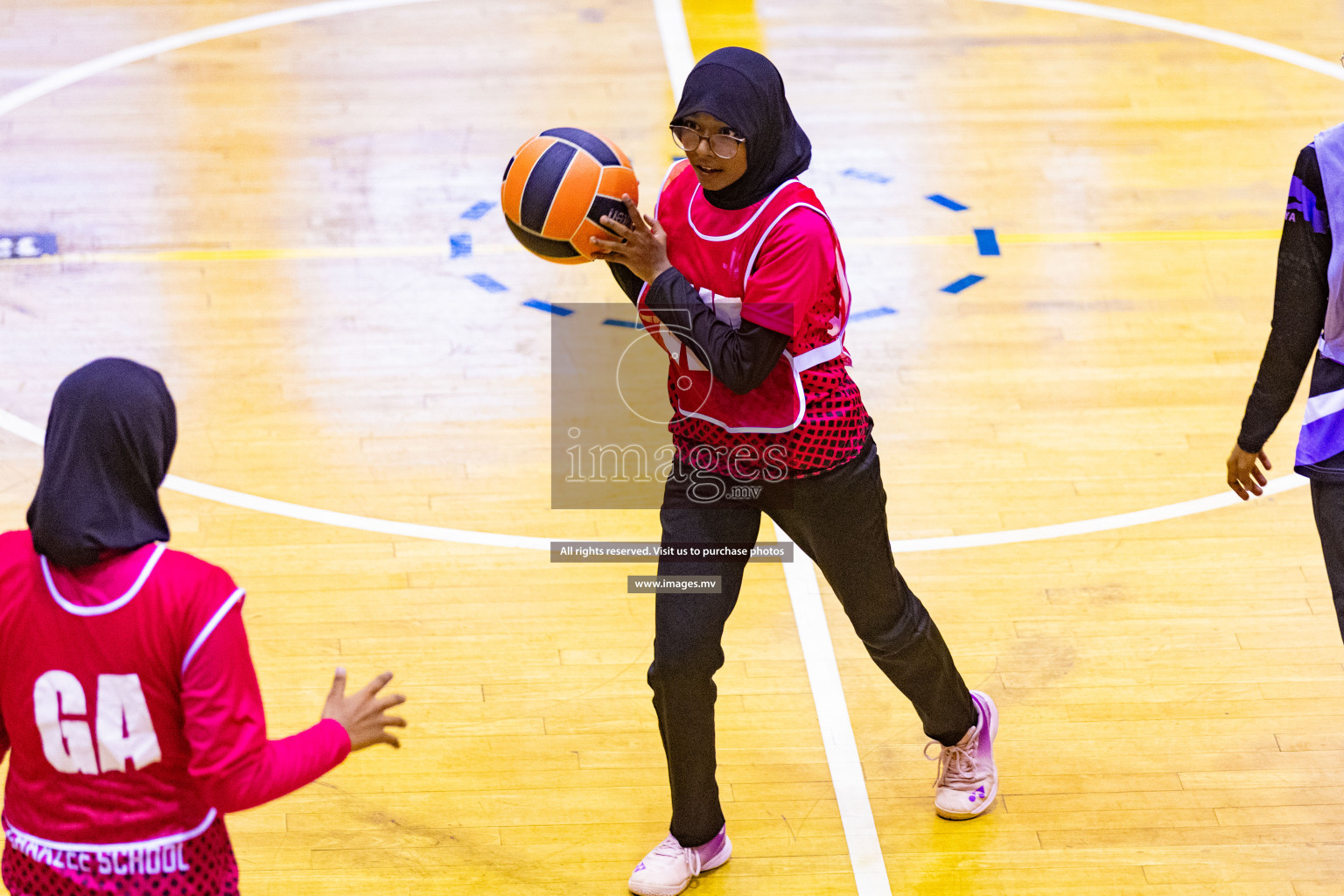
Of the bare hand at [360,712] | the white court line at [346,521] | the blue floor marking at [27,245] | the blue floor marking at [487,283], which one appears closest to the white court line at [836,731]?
the white court line at [346,521]

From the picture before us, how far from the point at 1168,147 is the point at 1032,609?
361 centimetres

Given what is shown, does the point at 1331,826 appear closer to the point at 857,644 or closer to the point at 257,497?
the point at 857,644

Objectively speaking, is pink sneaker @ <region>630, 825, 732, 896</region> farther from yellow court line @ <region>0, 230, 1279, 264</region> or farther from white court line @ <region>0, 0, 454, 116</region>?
white court line @ <region>0, 0, 454, 116</region>

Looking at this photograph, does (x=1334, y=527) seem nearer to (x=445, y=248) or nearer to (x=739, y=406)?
(x=739, y=406)

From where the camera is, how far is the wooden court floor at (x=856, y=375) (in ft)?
13.6

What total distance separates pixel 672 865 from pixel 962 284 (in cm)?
344

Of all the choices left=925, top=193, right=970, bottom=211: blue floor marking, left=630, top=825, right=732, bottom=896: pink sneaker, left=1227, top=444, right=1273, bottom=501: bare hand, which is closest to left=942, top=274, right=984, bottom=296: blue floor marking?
left=925, top=193, right=970, bottom=211: blue floor marking

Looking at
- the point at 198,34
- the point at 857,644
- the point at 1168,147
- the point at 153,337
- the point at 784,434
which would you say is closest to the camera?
the point at 784,434

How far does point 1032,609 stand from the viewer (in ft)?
16.1

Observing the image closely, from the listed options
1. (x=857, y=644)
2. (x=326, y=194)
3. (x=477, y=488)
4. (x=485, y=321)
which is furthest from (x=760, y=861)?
(x=326, y=194)

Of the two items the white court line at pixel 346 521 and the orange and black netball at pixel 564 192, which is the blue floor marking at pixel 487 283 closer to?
the white court line at pixel 346 521

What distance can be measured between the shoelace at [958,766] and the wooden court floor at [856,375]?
4.6 inches

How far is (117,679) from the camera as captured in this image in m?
2.42

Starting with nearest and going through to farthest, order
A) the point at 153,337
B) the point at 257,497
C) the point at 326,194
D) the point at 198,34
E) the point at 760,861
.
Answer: the point at 760,861 < the point at 257,497 < the point at 153,337 < the point at 326,194 < the point at 198,34
